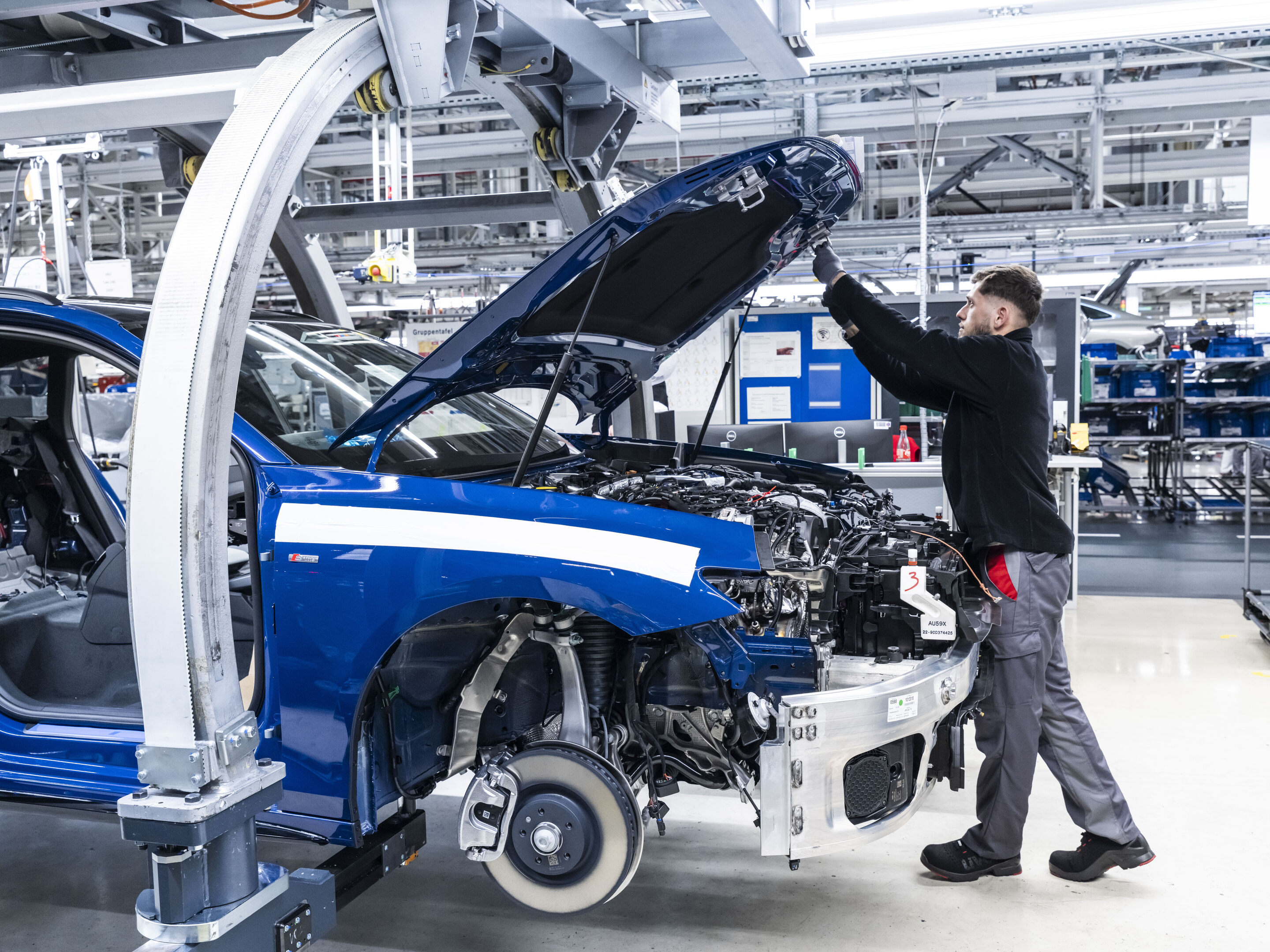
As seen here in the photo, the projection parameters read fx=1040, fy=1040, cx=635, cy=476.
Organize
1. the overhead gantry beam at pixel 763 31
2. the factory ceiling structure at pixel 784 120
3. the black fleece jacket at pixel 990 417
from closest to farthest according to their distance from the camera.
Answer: the overhead gantry beam at pixel 763 31
the black fleece jacket at pixel 990 417
the factory ceiling structure at pixel 784 120

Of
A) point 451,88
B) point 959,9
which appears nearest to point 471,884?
point 451,88

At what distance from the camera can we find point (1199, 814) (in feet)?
11.5

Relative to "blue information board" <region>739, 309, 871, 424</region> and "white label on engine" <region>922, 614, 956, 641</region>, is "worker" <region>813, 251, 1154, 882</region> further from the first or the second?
"blue information board" <region>739, 309, 871, 424</region>

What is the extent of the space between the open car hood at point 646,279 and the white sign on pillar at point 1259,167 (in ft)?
19.8

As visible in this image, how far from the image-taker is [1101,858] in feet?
9.98

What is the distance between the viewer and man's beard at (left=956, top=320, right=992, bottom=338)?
3.05 meters

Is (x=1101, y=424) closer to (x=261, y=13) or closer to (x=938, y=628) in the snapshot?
(x=938, y=628)

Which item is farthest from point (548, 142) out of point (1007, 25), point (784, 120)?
point (784, 120)

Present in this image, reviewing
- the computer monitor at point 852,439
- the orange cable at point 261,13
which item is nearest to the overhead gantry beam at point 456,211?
the orange cable at point 261,13

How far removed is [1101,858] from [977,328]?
160 centimetres

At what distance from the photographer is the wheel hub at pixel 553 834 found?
233 cm

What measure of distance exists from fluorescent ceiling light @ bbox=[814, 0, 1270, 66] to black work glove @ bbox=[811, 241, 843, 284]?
2867 millimetres

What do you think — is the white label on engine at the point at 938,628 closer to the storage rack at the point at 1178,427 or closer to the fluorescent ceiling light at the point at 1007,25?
the fluorescent ceiling light at the point at 1007,25

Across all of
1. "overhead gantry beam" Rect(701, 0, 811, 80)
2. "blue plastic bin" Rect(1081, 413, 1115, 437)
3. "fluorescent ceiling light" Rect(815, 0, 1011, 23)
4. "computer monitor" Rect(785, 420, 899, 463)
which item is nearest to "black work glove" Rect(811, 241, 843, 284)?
"overhead gantry beam" Rect(701, 0, 811, 80)
